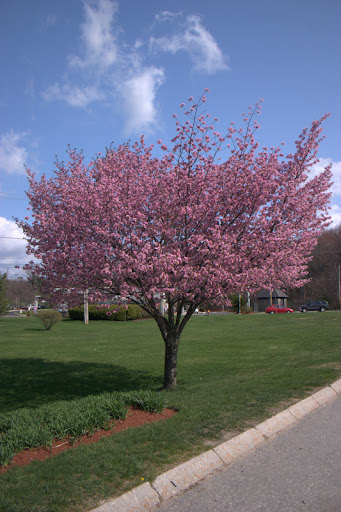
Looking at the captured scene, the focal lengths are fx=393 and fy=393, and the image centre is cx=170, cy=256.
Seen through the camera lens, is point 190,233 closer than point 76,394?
Yes

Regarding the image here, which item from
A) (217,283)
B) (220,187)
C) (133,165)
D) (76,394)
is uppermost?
(133,165)

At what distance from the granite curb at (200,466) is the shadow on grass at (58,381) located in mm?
4410

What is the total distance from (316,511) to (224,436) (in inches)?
64.1

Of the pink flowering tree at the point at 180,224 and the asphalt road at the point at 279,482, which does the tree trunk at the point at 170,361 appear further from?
the asphalt road at the point at 279,482

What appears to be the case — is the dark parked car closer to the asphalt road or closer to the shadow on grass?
the shadow on grass

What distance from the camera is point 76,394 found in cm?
947

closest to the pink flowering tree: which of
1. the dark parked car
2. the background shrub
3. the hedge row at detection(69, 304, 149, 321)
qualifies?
the background shrub

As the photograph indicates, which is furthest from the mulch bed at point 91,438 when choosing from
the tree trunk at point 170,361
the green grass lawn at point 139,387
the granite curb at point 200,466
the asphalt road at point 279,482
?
the tree trunk at point 170,361

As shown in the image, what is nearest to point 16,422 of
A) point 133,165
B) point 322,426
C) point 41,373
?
point 322,426

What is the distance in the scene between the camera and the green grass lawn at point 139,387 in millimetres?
3719

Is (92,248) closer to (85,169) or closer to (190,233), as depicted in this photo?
(190,233)

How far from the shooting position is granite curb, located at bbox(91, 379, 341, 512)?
3514mm

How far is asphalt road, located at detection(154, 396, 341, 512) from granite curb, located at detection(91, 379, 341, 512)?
8cm

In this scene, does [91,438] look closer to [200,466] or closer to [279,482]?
[200,466]
